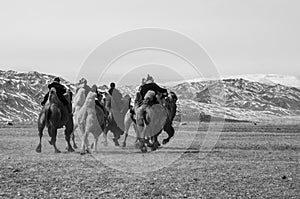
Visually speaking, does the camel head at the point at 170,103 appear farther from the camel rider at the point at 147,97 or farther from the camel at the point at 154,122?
the camel rider at the point at 147,97

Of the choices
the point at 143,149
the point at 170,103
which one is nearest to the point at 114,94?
the point at 170,103

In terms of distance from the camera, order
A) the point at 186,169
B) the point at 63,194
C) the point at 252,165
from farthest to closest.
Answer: the point at 252,165
the point at 186,169
the point at 63,194

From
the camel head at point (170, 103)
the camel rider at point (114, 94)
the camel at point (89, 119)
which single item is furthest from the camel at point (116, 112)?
the camel at point (89, 119)

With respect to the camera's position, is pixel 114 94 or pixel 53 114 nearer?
pixel 53 114

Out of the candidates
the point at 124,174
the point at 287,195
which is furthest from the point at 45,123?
the point at 287,195

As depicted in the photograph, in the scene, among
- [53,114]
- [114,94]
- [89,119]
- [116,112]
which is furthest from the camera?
[114,94]

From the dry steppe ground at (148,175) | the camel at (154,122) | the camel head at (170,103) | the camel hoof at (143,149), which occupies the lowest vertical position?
the dry steppe ground at (148,175)

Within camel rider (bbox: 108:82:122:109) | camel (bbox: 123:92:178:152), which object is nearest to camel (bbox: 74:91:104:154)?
camel (bbox: 123:92:178:152)

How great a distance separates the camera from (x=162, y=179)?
1759cm

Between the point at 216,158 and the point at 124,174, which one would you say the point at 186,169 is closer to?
the point at 124,174

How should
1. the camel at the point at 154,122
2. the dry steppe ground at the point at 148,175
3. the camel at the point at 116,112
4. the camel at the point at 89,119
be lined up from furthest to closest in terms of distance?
the camel at the point at 116,112, the camel at the point at 154,122, the camel at the point at 89,119, the dry steppe ground at the point at 148,175

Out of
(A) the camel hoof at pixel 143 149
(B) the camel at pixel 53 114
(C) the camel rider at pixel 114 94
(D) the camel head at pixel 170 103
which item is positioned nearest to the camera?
(A) the camel hoof at pixel 143 149

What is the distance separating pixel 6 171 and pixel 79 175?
2198mm

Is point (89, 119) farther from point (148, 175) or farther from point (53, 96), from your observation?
point (148, 175)
